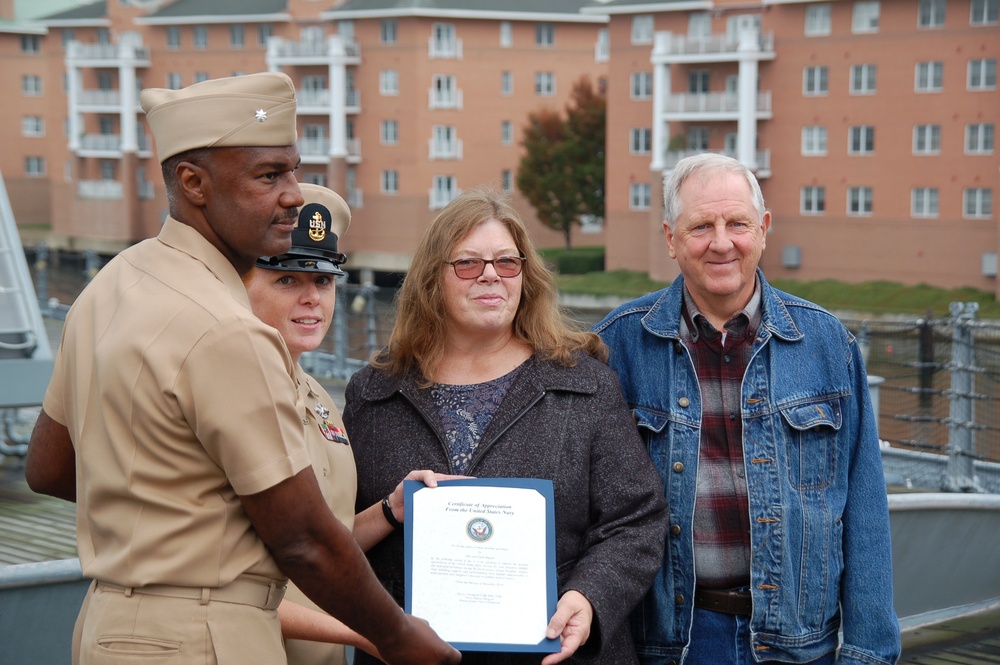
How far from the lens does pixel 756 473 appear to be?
317 centimetres

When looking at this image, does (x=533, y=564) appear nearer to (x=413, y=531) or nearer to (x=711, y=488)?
(x=413, y=531)

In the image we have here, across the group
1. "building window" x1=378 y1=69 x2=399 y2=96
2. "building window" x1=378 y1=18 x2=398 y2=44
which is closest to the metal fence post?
"building window" x1=378 y1=69 x2=399 y2=96

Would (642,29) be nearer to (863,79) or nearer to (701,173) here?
(863,79)

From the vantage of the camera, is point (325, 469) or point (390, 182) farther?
point (390, 182)

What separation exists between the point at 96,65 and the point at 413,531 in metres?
61.5

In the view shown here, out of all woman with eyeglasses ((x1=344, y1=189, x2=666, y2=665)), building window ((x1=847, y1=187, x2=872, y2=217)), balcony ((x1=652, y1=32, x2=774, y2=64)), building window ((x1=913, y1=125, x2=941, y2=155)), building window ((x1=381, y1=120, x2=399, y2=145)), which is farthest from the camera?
building window ((x1=381, y1=120, x2=399, y2=145))

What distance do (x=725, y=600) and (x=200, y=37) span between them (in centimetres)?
5864

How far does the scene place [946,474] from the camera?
891cm

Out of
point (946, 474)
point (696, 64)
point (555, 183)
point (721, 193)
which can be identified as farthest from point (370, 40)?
point (721, 193)

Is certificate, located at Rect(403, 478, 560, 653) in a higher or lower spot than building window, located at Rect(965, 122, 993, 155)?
lower

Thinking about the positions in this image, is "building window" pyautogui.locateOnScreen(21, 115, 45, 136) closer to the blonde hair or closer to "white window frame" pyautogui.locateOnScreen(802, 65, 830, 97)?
"white window frame" pyautogui.locateOnScreen(802, 65, 830, 97)

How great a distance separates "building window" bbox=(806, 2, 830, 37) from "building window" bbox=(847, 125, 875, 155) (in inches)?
136

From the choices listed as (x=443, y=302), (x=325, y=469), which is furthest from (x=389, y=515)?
(x=443, y=302)

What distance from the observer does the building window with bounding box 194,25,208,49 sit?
5812cm
